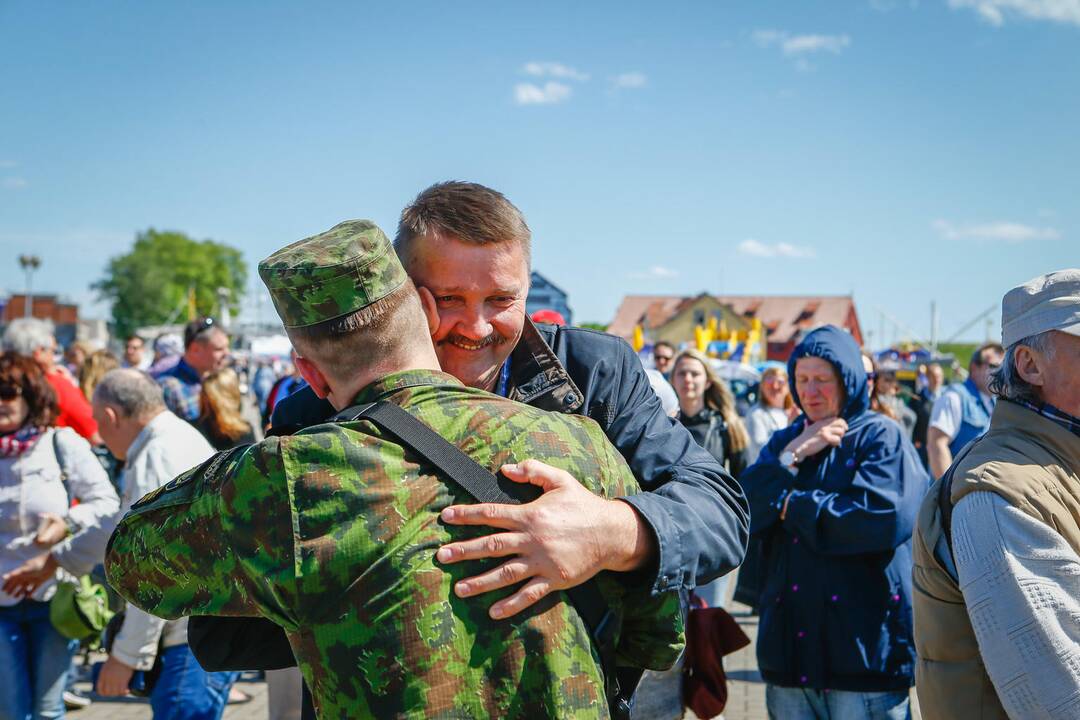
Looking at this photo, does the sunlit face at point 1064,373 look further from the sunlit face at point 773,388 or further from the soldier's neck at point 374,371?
the sunlit face at point 773,388

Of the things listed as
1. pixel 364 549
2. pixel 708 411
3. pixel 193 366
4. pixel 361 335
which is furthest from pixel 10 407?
pixel 708 411

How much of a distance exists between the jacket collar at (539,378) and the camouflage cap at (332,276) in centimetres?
47

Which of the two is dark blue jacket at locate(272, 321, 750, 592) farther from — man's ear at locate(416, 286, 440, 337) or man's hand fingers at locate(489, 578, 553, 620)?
man's hand fingers at locate(489, 578, 553, 620)

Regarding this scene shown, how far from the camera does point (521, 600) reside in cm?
143

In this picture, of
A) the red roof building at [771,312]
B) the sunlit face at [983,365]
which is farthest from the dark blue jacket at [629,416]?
the red roof building at [771,312]

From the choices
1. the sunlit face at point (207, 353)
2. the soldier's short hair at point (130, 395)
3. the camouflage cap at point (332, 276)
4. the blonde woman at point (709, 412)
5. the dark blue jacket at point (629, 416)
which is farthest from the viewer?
the sunlit face at point (207, 353)

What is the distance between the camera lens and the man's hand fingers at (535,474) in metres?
1.46

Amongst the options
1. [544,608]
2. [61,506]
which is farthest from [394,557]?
[61,506]

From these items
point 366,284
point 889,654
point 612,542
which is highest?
point 366,284

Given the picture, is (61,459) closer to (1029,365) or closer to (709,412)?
(1029,365)

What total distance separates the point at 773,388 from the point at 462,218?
6.72 meters

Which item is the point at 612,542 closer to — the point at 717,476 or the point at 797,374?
the point at 717,476

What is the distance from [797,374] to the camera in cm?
408

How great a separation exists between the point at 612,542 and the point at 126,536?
830 millimetres
